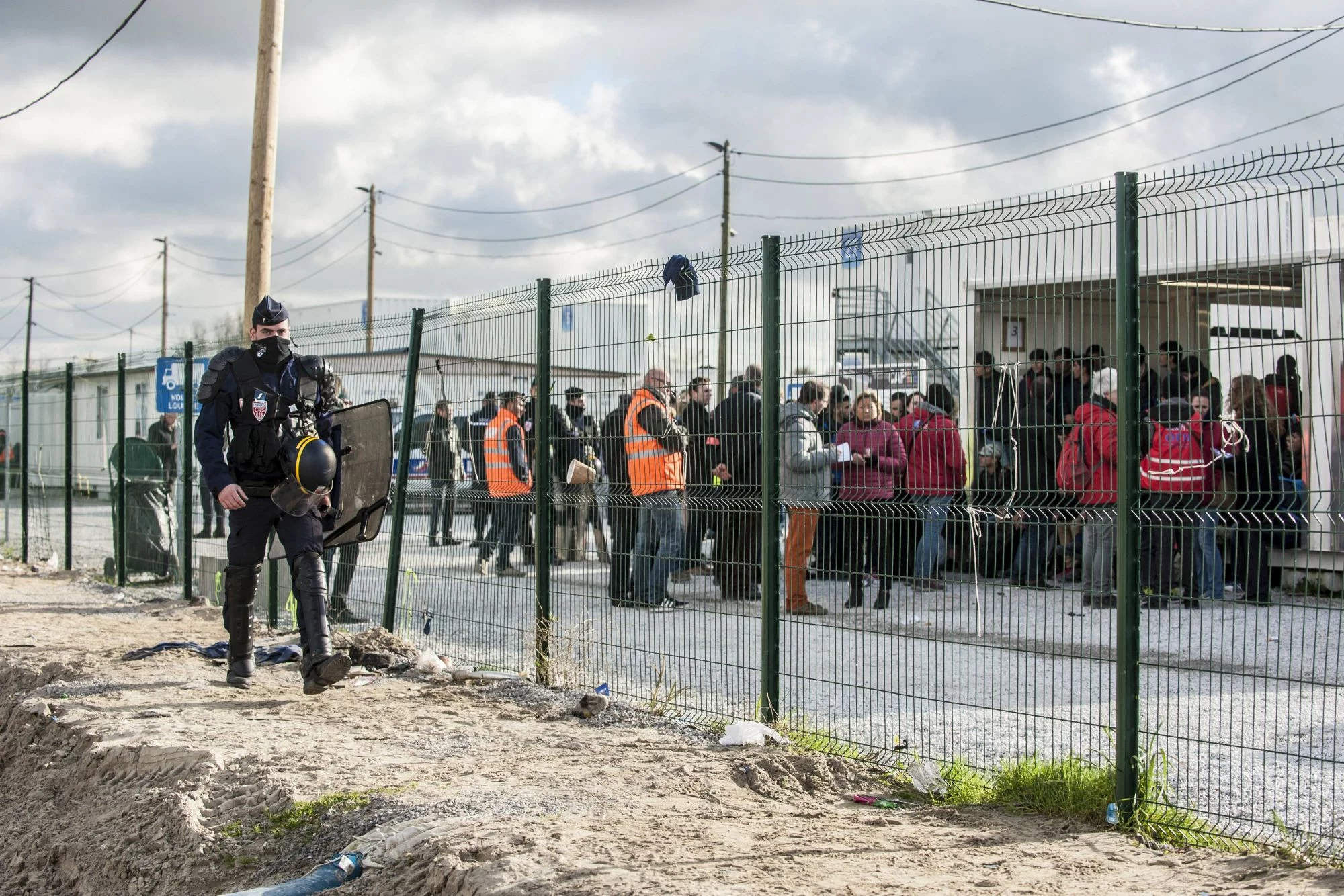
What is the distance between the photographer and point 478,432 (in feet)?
27.9

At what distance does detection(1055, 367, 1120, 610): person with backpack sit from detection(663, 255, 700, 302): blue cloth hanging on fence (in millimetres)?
2242

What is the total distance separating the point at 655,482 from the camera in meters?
6.99

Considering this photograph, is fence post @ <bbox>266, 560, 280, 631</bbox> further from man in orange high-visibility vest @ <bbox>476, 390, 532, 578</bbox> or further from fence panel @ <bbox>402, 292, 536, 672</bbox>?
man in orange high-visibility vest @ <bbox>476, 390, 532, 578</bbox>

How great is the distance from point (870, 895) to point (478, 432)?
512 centimetres

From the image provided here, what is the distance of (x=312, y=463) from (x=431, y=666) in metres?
1.64

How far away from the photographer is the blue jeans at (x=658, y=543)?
274 inches

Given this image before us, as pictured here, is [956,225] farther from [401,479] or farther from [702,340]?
[401,479]

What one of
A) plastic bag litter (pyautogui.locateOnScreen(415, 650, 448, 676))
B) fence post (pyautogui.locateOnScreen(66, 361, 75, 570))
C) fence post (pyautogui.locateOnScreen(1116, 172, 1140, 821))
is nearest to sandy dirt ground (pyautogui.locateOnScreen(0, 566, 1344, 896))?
fence post (pyautogui.locateOnScreen(1116, 172, 1140, 821))

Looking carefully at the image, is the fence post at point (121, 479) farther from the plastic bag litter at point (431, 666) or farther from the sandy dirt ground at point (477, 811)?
the plastic bag litter at point (431, 666)

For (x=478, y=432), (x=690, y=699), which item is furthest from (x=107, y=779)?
(x=478, y=432)

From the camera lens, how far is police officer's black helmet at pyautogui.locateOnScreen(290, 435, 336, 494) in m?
7.04

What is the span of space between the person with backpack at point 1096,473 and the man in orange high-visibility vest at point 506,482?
374 centimetres

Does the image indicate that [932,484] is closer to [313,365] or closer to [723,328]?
[723,328]

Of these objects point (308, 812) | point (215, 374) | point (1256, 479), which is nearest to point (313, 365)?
point (215, 374)
